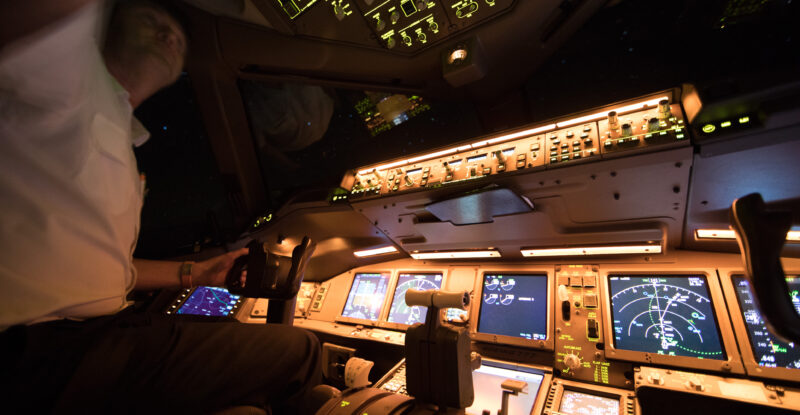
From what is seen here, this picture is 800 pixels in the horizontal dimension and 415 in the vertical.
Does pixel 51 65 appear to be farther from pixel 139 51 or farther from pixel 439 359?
pixel 439 359

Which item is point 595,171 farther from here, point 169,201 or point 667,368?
point 169,201

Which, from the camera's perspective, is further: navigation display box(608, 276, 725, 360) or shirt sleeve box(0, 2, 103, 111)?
navigation display box(608, 276, 725, 360)

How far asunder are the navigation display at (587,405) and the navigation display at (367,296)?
1367mm

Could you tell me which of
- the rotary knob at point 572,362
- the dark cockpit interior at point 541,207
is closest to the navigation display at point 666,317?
the dark cockpit interior at point 541,207

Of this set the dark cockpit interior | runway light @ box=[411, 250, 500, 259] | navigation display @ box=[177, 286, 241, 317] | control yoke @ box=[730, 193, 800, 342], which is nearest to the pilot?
the dark cockpit interior

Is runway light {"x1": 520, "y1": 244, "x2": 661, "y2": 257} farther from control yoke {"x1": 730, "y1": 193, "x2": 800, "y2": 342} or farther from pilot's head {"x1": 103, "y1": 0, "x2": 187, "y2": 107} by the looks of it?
pilot's head {"x1": 103, "y1": 0, "x2": 187, "y2": 107}

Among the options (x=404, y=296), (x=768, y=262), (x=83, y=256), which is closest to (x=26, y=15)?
(x=83, y=256)

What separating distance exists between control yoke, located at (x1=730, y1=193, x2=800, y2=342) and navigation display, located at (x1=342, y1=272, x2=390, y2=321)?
2.07 meters

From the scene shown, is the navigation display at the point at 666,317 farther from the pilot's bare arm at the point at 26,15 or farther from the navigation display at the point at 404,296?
the pilot's bare arm at the point at 26,15

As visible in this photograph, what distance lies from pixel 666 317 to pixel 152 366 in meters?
2.22

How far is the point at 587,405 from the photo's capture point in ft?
4.87

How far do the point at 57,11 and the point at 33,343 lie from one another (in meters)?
0.81

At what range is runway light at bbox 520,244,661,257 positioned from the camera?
1827 millimetres

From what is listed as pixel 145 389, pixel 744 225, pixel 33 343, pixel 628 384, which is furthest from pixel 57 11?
pixel 628 384
